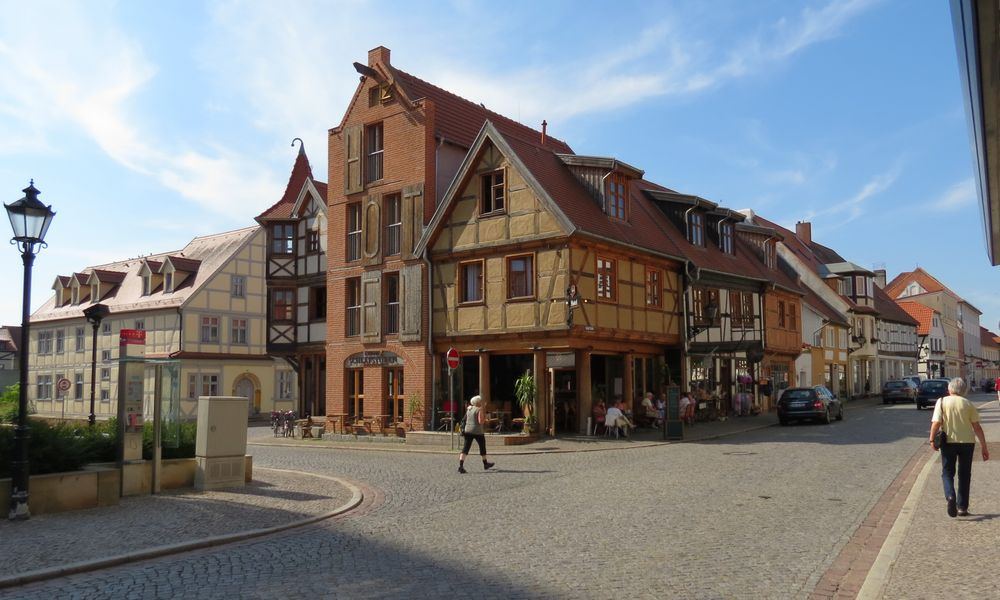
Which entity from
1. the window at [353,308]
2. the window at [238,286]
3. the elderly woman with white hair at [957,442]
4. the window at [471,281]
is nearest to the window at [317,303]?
the window at [353,308]

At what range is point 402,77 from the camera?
28.9m

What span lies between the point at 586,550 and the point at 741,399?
26.4 metres

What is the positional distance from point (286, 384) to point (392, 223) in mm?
20164

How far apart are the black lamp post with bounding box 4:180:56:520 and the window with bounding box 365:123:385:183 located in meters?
18.0

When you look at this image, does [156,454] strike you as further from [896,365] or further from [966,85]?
[896,365]

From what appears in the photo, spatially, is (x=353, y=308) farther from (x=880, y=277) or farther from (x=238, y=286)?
(x=880, y=277)

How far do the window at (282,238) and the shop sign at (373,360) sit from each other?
808 centimetres

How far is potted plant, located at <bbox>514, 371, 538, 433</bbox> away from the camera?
965 inches

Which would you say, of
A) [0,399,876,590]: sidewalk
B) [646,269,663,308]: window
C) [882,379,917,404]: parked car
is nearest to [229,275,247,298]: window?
[646,269,663,308]: window

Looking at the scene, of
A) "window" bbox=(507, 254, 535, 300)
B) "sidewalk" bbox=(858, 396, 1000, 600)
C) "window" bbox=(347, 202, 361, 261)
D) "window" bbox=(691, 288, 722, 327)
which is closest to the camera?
"sidewalk" bbox=(858, 396, 1000, 600)

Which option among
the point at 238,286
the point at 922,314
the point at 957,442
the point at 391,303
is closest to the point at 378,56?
the point at 391,303

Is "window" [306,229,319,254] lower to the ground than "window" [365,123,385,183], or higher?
lower

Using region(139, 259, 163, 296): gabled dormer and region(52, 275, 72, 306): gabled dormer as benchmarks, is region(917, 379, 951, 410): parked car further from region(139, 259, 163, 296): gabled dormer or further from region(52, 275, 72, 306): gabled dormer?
region(52, 275, 72, 306): gabled dormer

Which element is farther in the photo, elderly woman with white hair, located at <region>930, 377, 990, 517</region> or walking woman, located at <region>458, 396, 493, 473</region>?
walking woman, located at <region>458, 396, 493, 473</region>
